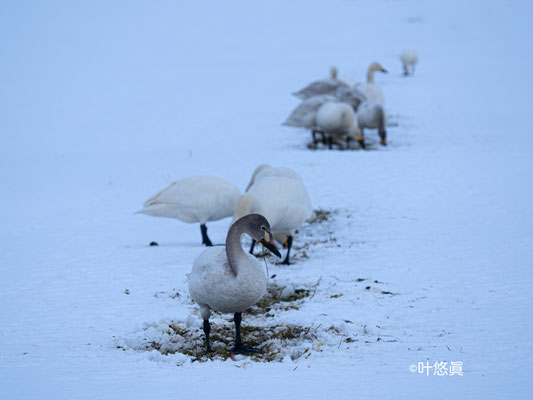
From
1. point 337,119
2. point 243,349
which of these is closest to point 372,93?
point 337,119

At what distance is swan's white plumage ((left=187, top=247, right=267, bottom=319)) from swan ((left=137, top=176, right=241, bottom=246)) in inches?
116

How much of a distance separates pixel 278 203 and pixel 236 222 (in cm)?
233

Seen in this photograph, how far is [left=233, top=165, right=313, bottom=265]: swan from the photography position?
620 cm

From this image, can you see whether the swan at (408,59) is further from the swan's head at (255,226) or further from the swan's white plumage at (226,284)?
the swan's white plumage at (226,284)

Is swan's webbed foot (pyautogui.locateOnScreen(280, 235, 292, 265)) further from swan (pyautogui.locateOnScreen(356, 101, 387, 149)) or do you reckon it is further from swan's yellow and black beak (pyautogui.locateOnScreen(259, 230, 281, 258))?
swan (pyautogui.locateOnScreen(356, 101, 387, 149))

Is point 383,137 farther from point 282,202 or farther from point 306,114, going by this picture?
point 282,202

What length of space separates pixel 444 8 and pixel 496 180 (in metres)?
46.1

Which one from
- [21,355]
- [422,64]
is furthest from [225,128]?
[422,64]

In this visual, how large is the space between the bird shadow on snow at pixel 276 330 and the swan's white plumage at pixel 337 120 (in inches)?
290

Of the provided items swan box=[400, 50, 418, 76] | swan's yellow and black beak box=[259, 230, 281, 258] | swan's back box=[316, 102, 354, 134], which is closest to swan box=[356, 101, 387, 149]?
swan's back box=[316, 102, 354, 134]

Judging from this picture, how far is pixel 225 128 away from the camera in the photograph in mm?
15477

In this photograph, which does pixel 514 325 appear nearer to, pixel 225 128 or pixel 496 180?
pixel 496 180

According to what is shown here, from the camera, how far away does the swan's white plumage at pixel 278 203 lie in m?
6.19

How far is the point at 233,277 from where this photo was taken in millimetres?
4094
